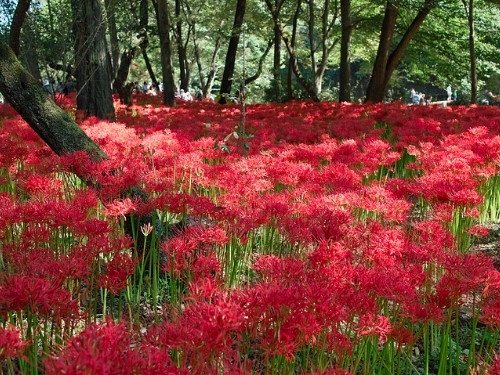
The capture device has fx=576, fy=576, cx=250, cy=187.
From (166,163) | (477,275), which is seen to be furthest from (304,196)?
(477,275)

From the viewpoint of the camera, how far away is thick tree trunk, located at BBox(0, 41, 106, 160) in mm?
4254

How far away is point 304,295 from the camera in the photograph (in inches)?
77.2

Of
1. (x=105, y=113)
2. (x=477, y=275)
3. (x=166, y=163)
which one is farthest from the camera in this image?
(x=105, y=113)

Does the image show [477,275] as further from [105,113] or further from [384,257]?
[105,113]

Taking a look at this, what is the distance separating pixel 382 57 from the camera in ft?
51.4

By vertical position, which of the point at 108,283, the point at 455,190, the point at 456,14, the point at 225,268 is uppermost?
the point at 456,14

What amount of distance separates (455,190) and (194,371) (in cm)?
269

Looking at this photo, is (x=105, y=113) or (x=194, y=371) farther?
(x=105, y=113)

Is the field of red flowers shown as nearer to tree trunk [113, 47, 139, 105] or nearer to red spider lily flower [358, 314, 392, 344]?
red spider lily flower [358, 314, 392, 344]

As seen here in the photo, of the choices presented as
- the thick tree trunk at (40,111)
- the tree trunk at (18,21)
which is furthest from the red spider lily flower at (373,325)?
the tree trunk at (18,21)

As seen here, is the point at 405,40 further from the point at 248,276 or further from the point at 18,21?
the point at 248,276

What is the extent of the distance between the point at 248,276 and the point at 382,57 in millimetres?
13100

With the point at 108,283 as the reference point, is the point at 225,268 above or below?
below

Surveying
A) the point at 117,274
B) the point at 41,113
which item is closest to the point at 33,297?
the point at 117,274
